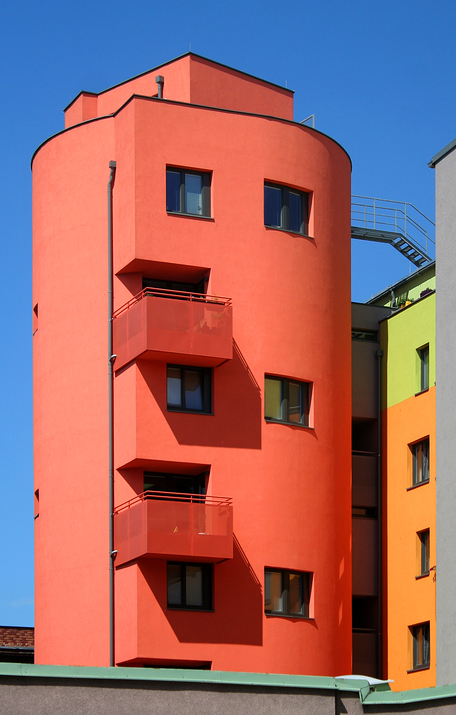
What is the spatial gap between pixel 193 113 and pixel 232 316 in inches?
245

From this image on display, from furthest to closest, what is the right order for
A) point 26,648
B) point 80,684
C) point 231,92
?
point 26,648 → point 231,92 → point 80,684

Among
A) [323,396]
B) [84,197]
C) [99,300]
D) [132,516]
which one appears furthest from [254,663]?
[84,197]

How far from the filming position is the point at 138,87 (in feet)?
135

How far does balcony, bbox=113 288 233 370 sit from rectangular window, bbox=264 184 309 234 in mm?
3562

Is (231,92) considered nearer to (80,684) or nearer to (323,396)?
(323,396)

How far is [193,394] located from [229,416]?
47.1 inches

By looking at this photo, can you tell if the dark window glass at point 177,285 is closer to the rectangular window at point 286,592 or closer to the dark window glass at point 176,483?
the dark window glass at point 176,483

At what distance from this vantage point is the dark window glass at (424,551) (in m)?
39.3

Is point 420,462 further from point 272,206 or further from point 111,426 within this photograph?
point 111,426

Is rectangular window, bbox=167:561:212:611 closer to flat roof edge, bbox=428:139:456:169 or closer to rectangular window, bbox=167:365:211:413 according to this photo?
rectangular window, bbox=167:365:211:413

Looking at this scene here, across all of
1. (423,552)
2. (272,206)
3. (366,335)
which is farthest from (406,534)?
(272,206)

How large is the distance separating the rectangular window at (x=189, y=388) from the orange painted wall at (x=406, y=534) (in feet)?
26.1

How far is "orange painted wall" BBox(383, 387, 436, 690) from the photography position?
3878cm

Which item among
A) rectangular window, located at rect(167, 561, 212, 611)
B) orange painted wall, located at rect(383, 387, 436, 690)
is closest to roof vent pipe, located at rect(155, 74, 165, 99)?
orange painted wall, located at rect(383, 387, 436, 690)
